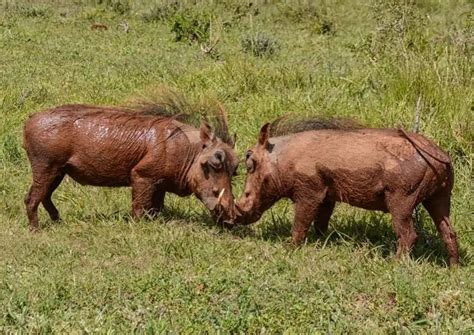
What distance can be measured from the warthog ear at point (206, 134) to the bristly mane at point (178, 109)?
25 cm

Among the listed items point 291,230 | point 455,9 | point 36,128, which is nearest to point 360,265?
point 291,230

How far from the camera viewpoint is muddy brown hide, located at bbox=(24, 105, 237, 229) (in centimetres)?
577

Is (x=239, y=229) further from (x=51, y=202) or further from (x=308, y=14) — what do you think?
(x=308, y=14)

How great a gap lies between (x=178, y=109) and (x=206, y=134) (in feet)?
1.85

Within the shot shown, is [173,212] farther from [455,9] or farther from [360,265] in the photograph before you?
[455,9]

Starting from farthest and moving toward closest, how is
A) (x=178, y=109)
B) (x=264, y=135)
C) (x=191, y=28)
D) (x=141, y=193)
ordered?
(x=191, y=28), (x=178, y=109), (x=141, y=193), (x=264, y=135)

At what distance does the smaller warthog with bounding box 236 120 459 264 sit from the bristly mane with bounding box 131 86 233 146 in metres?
0.66

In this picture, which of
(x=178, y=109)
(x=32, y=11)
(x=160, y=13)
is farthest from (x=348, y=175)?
(x=32, y=11)

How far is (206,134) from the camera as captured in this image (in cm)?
591

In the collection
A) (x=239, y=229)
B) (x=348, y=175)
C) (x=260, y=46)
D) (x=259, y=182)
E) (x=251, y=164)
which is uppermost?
(x=348, y=175)

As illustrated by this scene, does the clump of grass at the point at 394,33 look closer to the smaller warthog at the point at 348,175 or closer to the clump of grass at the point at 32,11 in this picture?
the smaller warthog at the point at 348,175

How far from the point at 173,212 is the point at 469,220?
7.30ft

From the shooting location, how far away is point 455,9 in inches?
654

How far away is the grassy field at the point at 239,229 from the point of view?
4121mm
